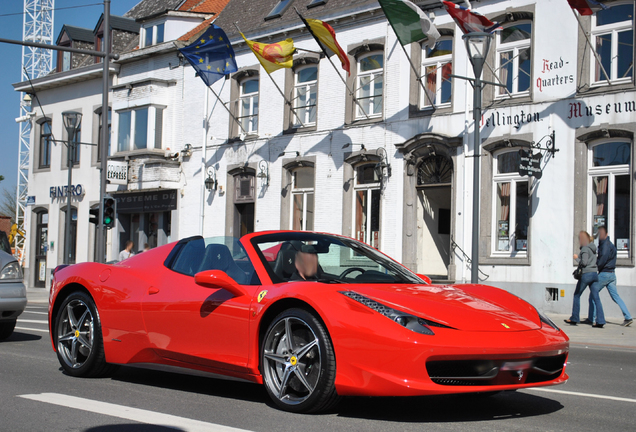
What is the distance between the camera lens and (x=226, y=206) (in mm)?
26203

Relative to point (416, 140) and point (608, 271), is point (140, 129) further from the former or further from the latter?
point (608, 271)

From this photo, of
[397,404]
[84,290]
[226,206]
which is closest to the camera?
[397,404]

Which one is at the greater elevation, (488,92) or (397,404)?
(488,92)

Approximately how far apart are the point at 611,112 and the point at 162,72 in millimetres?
16787

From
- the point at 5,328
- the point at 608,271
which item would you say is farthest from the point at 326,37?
the point at 5,328

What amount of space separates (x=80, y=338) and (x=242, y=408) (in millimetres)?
2324

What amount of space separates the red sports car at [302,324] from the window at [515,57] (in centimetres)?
1388

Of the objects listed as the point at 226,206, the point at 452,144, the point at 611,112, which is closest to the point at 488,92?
the point at 452,144

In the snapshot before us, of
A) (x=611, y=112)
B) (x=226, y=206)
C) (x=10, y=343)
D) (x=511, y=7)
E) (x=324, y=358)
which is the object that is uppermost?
(x=511, y=7)

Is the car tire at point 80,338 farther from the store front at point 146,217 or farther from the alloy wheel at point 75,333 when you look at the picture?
the store front at point 146,217

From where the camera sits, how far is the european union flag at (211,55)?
23266mm

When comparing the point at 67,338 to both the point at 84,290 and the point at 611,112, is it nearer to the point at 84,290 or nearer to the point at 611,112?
the point at 84,290

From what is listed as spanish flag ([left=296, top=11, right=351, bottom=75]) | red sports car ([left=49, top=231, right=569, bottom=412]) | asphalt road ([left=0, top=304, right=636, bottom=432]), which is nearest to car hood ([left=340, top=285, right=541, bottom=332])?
red sports car ([left=49, top=231, right=569, bottom=412])

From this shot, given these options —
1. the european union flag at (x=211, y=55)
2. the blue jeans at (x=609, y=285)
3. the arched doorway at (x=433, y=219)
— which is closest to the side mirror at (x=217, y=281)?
the blue jeans at (x=609, y=285)
